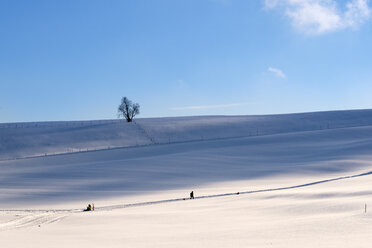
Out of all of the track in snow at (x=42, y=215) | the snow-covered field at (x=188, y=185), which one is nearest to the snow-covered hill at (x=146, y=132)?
the snow-covered field at (x=188, y=185)

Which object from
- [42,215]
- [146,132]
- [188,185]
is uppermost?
[146,132]

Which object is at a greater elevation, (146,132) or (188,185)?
(146,132)

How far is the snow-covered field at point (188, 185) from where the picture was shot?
526 inches

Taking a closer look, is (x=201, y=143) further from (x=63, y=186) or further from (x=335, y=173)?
(x=63, y=186)

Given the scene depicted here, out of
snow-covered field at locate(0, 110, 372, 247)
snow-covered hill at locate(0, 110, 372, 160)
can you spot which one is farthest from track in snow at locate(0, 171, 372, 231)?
snow-covered hill at locate(0, 110, 372, 160)

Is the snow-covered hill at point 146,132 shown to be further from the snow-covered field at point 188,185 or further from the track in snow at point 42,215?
the track in snow at point 42,215

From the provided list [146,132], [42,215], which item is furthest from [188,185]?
[146,132]

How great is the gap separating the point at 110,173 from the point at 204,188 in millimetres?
8867

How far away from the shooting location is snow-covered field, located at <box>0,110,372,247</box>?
43.8 ft

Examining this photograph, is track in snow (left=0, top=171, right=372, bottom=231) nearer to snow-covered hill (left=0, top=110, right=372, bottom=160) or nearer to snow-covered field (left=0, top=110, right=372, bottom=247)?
snow-covered field (left=0, top=110, right=372, bottom=247)

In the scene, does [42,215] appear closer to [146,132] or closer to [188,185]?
[188,185]

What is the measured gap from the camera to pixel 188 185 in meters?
31.2

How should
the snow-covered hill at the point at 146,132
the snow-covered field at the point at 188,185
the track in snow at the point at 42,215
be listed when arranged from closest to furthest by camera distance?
the snow-covered field at the point at 188,185 < the track in snow at the point at 42,215 < the snow-covered hill at the point at 146,132

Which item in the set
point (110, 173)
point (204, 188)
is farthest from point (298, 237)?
point (110, 173)
